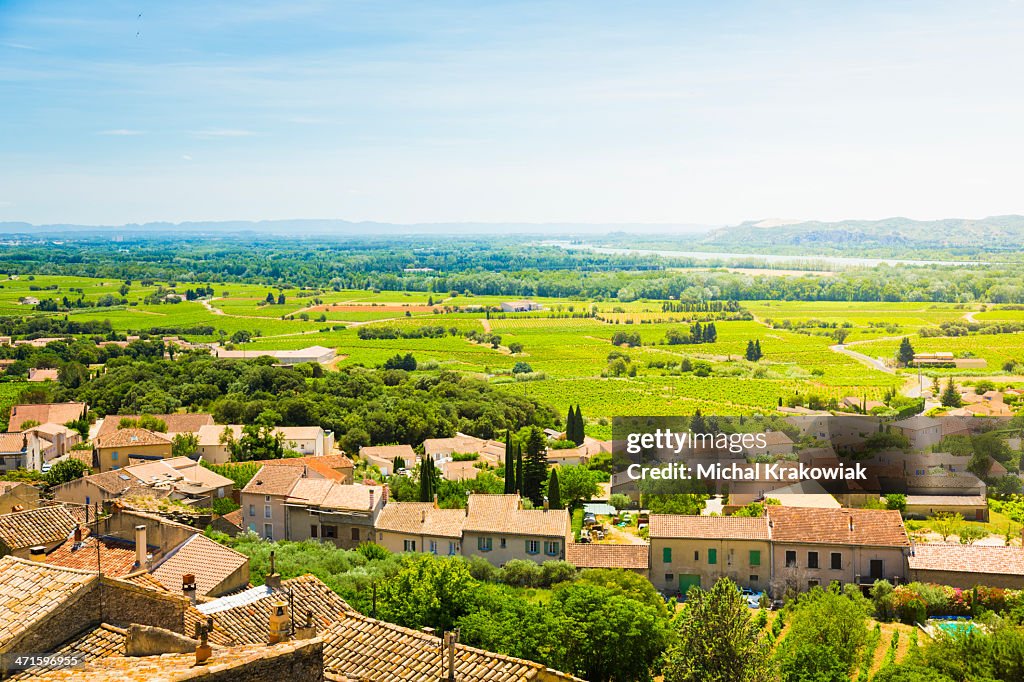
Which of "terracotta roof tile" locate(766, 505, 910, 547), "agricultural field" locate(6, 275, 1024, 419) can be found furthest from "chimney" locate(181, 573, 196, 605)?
"agricultural field" locate(6, 275, 1024, 419)

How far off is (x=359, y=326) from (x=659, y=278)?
68954mm

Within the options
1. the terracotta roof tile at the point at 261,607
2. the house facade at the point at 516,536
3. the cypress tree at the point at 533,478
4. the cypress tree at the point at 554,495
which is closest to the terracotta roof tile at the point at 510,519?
the house facade at the point at 516,536

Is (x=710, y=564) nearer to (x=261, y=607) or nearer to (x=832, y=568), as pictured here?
(x=832, y=568)

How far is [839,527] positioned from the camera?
23.5 meters

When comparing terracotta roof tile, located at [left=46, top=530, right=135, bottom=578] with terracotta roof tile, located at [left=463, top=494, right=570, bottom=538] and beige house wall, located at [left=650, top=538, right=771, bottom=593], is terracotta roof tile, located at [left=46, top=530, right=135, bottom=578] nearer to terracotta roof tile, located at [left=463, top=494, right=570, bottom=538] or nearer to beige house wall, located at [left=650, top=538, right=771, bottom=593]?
terracotta roof tile, located at [left=463, top=494, right=570, bottom=538]

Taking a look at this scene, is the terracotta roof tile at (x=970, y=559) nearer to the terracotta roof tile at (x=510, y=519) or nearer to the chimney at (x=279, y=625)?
the terracotta roof tile at (x=510, y=519)

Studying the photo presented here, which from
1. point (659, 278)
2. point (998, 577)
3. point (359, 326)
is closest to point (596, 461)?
point (998, 577)

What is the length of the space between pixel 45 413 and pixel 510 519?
A: 91.2 feet

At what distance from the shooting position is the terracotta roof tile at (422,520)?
2400cm

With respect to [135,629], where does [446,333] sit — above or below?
below

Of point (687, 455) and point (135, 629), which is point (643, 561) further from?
point (135, 629)

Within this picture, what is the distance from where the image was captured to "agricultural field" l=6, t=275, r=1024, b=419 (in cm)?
6184

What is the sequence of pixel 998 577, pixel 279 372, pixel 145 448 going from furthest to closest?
pixel 279 372 < pixel 145 448 < pixel 998 577

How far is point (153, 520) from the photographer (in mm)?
14289
